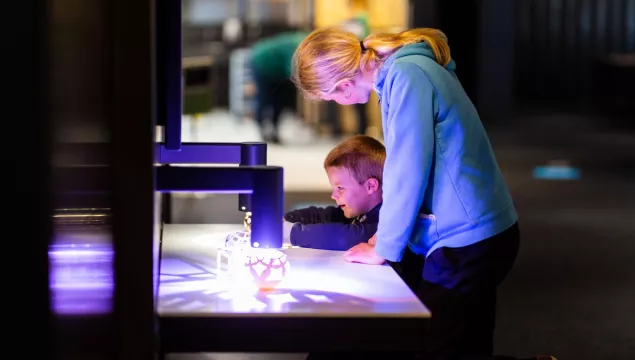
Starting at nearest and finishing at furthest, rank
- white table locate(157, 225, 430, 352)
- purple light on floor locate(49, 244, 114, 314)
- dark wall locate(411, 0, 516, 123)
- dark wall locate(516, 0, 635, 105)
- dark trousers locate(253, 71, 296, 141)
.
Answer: purple light on floor locate(49, 244, 114, 314), white table locate(157, 225, 430, 352), dark trousers locate(253, 71, 296, 141), dark wall locate(411, 0, 516, 123), dark wall locate(516, 0, 635, 105)

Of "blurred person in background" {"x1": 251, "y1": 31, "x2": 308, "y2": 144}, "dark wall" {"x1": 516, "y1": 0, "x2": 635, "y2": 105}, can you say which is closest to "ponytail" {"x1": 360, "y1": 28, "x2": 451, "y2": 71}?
"blurred person in background" {"x1": 251, "y1": 31, "x2": 308, "y2": 144}

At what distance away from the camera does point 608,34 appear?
704 inches

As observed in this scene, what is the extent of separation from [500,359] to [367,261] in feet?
1.19

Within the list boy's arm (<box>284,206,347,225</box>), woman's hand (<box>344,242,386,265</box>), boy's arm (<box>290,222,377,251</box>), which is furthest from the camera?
boy's arm (<box>284,206,347,225</box>)

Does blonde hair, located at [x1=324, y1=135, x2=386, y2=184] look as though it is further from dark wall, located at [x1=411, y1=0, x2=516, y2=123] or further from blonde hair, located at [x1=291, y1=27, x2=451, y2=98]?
dark wall, located at [x1=411, y1=0, x2=516, y2=123]

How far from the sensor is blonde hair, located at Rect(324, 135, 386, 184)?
8.21 feet

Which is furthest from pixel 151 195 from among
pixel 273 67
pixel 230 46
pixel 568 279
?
pixel 230 46

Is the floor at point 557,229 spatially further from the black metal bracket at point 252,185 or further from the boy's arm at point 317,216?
the black metal bracket at point 252,185

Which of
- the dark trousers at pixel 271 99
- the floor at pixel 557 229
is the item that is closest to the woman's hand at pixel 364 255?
the floor at pixel 557 229

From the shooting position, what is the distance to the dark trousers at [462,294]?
216 centimetres

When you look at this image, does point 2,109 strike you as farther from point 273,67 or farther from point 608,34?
point 608,34

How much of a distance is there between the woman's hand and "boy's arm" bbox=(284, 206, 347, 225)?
452 mm

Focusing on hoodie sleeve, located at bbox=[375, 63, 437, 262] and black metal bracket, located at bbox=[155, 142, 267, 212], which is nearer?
hoodie sleeve, located at bbox=[375, 63, 437, 262]

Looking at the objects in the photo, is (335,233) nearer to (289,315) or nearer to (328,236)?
(328,236)
